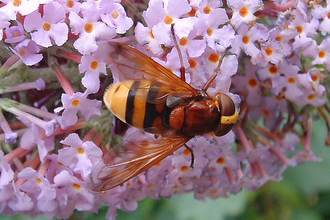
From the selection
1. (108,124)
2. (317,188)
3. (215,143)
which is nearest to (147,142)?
(108,124)

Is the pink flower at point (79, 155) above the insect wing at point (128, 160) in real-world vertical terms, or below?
below

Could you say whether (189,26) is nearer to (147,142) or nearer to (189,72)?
(189,72)

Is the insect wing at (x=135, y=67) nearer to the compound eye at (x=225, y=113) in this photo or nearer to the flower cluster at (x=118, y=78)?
the flower cluster at (x=118, y=78)

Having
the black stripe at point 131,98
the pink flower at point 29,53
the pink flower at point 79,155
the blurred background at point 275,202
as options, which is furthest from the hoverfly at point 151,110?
the blurred background at point 275,202

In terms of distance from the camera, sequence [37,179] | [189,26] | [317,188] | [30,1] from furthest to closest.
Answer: [317,188]
[37,179]
[189,26]
[30,1]

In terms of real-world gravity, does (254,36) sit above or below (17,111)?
above

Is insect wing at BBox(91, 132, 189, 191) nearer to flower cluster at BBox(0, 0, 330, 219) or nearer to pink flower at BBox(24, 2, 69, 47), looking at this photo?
flower cluster at BBox(0, 0, 330, 219)

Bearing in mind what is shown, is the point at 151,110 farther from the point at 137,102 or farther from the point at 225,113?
the point at 225,113
